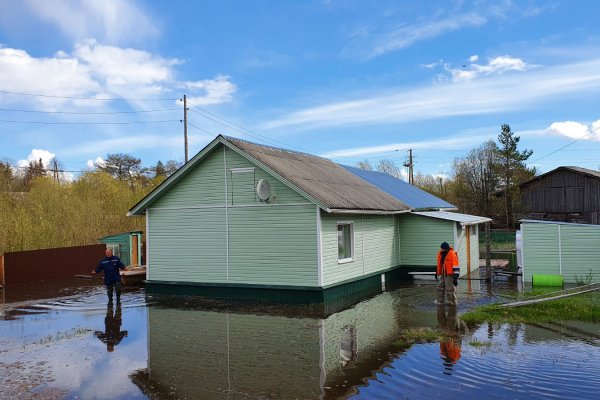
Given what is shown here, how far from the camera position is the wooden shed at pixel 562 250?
15383mm

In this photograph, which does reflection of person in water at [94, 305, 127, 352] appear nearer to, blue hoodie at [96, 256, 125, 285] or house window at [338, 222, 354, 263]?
blue hoodie at [96, 256, 125, 285]

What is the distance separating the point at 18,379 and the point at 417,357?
655cm

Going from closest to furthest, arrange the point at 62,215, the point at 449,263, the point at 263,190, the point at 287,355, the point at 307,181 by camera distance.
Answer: the point at 287,355, the point at 449,263, the point at 263,190, the point at 307,181, the point at 62,215

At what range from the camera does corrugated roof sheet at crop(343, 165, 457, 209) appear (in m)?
22.0

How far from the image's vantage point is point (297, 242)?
46.1 ft

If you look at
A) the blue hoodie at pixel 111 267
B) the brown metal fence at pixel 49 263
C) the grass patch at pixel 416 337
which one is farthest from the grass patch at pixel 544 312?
the brown metal fence at pixel 49 263

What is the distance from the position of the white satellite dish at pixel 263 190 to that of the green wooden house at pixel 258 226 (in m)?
0.03

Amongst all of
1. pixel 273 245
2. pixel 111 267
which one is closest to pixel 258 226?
pixel 273 245

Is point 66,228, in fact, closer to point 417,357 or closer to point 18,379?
point 18,379

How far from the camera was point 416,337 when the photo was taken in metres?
9.66

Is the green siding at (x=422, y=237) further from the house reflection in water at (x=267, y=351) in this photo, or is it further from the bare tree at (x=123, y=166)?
the bare tree at (x=123, y=166)

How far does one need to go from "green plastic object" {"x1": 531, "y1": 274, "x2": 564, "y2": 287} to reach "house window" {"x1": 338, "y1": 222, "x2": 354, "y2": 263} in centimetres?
609

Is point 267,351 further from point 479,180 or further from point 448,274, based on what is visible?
point 479,180

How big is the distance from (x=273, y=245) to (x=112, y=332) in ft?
17.0
